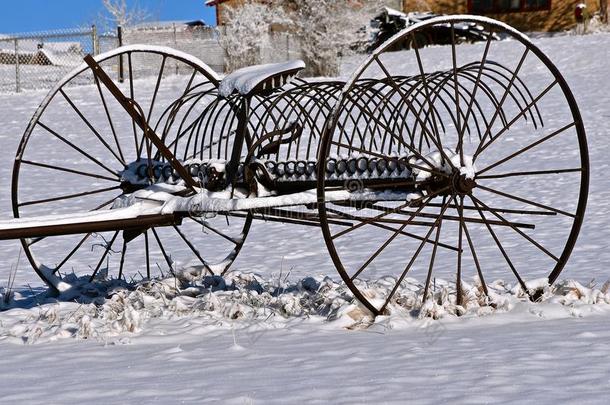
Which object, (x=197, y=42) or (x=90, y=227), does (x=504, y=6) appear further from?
(x=90, y=227)

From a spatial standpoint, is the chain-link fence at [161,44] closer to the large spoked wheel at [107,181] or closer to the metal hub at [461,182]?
the large spoked wheel at [107,181]

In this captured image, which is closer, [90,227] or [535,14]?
[90,227]

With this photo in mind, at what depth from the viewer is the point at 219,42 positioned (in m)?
24.0

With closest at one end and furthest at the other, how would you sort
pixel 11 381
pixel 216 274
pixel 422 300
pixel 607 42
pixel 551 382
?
1. pixel 551 382
2. pixel 11 381
3. pixel 422 300
4. pixel 216 274
5. pixel 607 42

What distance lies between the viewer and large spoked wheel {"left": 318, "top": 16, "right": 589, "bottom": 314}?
5.05 m

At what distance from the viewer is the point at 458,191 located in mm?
5289

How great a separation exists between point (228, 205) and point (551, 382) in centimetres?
226

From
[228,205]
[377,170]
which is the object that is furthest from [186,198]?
[377,170]

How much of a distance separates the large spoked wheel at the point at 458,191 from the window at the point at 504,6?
33.7 feet

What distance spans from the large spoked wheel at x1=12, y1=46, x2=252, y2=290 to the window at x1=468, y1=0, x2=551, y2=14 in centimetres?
1200

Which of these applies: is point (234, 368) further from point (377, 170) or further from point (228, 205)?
point (377, 170)

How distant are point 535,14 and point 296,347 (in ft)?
82.8

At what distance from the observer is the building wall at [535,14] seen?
27359 millimetres

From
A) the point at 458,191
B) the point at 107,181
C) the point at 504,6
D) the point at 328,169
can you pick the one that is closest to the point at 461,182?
the point at 458,191
